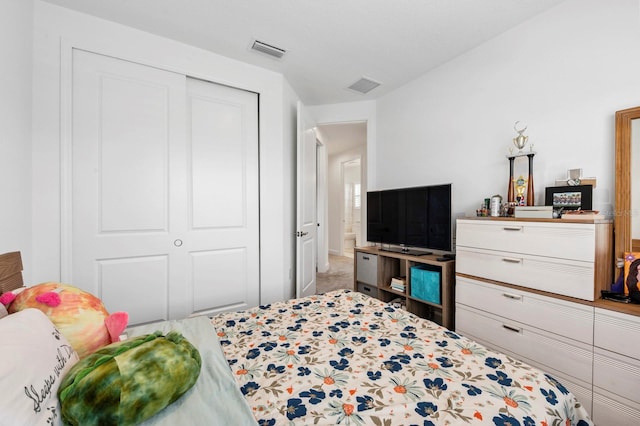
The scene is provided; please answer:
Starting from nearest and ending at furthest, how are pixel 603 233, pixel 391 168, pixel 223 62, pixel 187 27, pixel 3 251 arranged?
pixel 3 251, pixel 603 233, pixel 187 27, pixel 223 62, pixel 391 168

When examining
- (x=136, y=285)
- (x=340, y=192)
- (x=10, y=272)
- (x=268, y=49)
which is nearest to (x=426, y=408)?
(x=10, y=272)

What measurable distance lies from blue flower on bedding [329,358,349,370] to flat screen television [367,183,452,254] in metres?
1.61

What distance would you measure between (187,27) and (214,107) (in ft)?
2.04

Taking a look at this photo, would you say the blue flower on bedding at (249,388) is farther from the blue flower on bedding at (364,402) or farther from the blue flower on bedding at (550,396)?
the blue flower on bedding at (550,396)

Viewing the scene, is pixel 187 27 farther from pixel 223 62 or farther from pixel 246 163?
pixel 246 163

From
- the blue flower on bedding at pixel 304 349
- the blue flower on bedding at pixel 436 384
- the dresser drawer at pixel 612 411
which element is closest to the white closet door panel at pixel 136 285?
the blue flower on bedding at pixel 304 349

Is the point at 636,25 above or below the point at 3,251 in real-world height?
above

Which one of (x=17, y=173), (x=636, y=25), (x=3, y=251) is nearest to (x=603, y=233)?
(x=636, y=25)

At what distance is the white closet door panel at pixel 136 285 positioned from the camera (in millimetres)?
2051

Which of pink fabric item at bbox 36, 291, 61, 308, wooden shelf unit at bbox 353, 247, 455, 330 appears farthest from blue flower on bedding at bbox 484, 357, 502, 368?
pink fabric item at bbox 36, 291, 61, 308

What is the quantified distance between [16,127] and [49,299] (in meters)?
1.37

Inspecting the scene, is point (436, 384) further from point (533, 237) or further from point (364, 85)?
point (364, 85)

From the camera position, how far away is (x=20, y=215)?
1.64 metres

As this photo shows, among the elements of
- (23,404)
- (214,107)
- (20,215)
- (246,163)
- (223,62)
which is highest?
(223,62)
